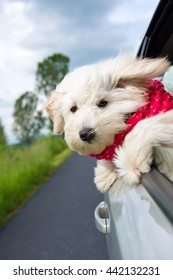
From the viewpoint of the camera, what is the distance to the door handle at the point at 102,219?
9.25ft

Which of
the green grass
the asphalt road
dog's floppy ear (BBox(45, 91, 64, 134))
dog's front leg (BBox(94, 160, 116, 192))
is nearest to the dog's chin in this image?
dog's front leg (BBox(94, 160, 116, 192))

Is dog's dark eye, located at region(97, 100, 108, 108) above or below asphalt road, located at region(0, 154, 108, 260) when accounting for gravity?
above

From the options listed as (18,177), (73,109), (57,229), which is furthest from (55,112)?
(18,177)

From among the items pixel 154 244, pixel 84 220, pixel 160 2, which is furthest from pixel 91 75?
pixel 84 220

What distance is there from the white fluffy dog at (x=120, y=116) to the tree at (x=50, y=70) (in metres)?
29.1

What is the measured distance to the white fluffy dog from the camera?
217cm

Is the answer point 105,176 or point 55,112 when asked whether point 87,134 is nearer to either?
point 105,176

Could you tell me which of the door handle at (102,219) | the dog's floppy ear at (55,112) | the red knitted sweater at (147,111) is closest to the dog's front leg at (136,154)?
the red knitted sweater at (147,111)

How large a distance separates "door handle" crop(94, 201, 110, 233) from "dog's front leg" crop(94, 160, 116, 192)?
23cm

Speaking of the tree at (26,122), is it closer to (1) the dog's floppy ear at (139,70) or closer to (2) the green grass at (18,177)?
(2) the green grass at (18,177)

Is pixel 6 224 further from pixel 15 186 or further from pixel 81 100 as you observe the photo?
pixel 81 100

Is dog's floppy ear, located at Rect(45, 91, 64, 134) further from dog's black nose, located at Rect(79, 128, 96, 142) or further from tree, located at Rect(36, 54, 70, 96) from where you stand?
tree, located at Rect(36, 54, 70, 96)

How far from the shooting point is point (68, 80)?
9.46 ft

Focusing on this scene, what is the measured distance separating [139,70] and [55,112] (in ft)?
2.39
